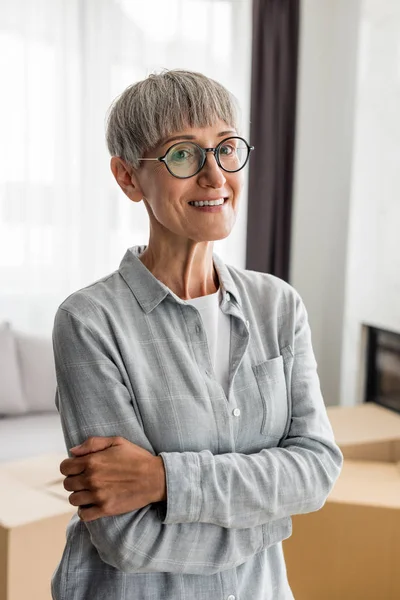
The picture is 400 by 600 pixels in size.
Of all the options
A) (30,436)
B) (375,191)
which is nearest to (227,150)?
(30,436)

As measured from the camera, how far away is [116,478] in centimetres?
112

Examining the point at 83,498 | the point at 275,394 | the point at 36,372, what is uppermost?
the point at 275,394

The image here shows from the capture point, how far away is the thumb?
1.13m

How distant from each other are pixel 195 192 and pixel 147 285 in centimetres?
17

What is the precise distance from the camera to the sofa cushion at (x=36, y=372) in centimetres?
377

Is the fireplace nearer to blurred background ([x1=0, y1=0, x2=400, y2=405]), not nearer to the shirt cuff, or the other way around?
blurred background ([x1=0, y1=0, x2=400, y2=405])

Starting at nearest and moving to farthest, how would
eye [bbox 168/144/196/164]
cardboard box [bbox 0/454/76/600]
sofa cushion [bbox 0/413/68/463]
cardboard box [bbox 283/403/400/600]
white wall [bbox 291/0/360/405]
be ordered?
1. eye [bbox 168/144/196/164]
2. cardboard box [bbox 0/454/76/600]
3. cardboard box [bbox 283/403/400/600]
4. sofa cushion [bbox 0/413/68/463]
5. white wall [bbox 291/0/360/405]

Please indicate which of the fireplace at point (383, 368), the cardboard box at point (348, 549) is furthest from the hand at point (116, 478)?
the fireplace at point (383, 368)

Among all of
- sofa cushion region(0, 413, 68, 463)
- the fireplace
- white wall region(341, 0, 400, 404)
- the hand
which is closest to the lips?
the hand

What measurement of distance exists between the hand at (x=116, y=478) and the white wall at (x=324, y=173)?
3326 millimetres

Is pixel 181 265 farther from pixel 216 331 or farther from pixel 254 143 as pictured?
pixel 254 143

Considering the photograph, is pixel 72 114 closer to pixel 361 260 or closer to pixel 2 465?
pixel 361 260

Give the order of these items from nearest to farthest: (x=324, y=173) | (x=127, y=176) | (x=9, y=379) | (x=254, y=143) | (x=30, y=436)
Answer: (x=127, y=176) → (x=30, y=436) → (x=9, y=379) → (x=254, y=143) → (x=324, y=173)

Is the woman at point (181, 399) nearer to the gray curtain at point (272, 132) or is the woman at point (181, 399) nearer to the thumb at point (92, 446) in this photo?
the thumb at point (92, 446)
